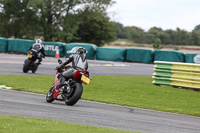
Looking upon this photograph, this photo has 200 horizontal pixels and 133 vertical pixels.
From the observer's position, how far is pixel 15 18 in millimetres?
58531

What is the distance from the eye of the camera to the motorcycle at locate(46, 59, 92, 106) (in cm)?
1093

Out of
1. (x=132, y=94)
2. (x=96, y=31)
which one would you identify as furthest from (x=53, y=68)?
(x=96, y=31)

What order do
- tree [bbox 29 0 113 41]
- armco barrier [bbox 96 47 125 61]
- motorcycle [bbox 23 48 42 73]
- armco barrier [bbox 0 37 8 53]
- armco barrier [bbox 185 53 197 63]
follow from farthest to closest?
tree [bbox 29 0 113 41], armco barrier [bbox 0 37 8 53], armco barrier [bbox 96 47 125 61], armco barrier [bbox 185 53 197 63], motorcycle [bbox 23 48 42 73]

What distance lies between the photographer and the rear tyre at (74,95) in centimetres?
1094

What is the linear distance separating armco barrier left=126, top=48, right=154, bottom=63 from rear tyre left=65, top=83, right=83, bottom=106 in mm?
24647

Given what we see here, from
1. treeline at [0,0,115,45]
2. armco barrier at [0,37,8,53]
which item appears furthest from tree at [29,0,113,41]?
armco barrier at [0,37,8,53]

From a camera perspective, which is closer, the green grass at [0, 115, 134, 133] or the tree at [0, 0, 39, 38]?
the green grass at [0, 115, 134, 133]

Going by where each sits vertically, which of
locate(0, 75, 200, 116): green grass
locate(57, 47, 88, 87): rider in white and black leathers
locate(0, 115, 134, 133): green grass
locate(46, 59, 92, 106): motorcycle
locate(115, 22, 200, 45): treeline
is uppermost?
locate(115, 22, 200, 45): treeline

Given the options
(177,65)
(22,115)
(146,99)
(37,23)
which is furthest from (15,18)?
(22,115)

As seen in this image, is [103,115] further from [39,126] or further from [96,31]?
[96,31]

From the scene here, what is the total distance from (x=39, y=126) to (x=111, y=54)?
29.0 m

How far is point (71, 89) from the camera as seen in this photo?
11172 mm

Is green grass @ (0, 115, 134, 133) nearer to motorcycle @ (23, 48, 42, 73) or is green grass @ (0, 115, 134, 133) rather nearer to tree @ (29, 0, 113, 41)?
motorcycle @ (23, 48, 42, 73)

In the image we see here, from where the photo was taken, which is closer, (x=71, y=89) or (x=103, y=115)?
(x=103, y=115)
